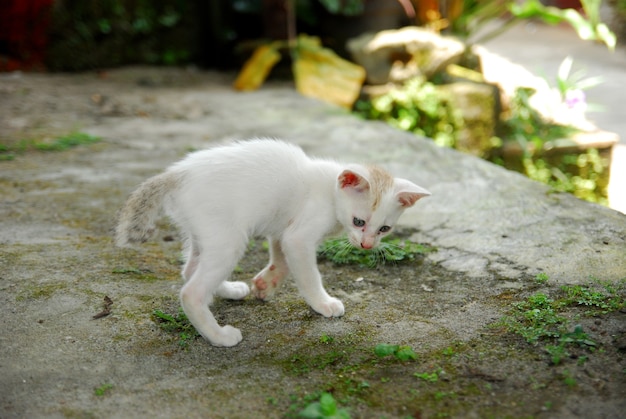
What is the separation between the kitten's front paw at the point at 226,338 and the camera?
96.7 inches

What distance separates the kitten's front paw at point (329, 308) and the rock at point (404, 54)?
14.9 feet

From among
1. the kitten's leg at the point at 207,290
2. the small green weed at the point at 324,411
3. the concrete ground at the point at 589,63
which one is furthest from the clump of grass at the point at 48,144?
the concrete ground at the point at 589,63

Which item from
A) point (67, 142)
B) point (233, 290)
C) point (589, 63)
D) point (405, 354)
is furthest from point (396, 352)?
point (589, 63)


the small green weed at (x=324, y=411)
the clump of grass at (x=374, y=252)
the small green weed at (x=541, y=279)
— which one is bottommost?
the clump of grass at (x=374, y=252)

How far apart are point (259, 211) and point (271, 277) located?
15.2 inches

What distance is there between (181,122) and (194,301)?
12.0 feet

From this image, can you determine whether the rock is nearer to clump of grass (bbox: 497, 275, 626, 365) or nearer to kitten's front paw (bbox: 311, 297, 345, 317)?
clump of grass (bbox: 497, 275, 626, 365)

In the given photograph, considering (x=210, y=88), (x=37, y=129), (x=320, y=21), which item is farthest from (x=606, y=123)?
(x=37, y=129)

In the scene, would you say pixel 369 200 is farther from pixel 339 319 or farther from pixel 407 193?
pixel 339 319

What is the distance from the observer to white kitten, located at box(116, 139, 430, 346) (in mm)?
2471

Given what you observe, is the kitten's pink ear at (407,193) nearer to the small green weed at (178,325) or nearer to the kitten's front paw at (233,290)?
the kitten's front paw at (233,290)

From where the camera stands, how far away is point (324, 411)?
6.35 feet

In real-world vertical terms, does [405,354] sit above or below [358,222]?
below

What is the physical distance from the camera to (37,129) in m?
5.32
